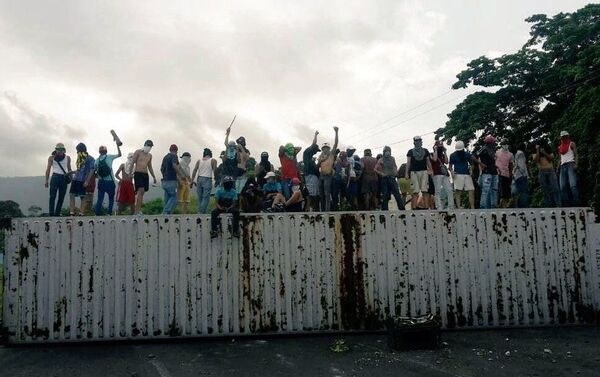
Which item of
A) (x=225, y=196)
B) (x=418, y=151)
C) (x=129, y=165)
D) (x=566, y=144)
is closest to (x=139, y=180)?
(x=129, y=165)

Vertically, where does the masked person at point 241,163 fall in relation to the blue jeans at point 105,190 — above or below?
above

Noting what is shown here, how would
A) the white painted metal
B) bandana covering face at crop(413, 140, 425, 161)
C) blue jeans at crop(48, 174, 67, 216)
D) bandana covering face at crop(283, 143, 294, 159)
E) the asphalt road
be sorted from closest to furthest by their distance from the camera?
1. the asphalt road
2. the white painted metal
3. blue jeans at crop(48, 174, 67, 216)
4. bandana covering face at crop(413, 140, 425, 161)
5. bandana covering face at crop(283, 143, 294, 159)

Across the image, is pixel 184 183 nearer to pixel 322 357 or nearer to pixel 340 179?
pixel 340 179

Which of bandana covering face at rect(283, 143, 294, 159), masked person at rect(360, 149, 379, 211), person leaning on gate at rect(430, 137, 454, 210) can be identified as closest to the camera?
person leaning on gate at rect(430, 137, 454, 210)

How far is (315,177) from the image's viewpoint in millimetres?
10555

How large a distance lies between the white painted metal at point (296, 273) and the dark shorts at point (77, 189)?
199cm

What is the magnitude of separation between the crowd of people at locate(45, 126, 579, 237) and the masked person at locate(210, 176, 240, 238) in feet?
3.20

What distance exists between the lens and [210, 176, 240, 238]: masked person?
816cm

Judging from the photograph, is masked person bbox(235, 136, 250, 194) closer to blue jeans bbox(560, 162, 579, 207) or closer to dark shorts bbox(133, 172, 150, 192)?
dark shorts bbox(133, 172, 150, 192)

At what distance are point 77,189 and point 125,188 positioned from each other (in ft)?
3.29

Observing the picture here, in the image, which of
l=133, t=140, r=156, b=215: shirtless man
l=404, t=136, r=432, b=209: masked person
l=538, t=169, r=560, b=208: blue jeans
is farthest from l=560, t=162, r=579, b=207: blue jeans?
l=133, t=140, r=156, b=215: shirtless man

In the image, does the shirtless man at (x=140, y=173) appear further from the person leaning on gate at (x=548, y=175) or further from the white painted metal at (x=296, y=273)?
the person leaning on gate at (x=548, y=175)

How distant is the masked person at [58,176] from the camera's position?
9.61 m

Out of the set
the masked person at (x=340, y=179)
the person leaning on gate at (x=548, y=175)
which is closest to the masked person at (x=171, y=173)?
the masked person at (x=340, y=179)
